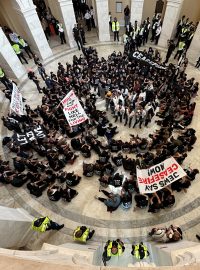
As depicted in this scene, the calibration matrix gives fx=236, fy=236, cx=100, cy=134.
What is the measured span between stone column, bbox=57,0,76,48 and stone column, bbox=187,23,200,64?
294 inches

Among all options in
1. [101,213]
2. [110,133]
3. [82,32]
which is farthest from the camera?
[82,32]

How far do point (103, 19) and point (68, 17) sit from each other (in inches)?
90.2

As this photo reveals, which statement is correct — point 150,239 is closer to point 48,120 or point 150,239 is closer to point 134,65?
point 48,120

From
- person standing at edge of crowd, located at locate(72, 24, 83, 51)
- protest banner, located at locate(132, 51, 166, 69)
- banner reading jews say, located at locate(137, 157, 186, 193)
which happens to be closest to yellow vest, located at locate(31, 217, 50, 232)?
banner reading jews say, located at locate(137, 157, 186, 193)

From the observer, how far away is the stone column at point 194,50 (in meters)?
13.3

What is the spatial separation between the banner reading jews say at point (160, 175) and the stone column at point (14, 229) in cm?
390

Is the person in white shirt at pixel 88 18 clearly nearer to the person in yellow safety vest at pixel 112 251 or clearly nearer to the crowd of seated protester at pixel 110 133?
the crowd of seated protester at pixel 110 133

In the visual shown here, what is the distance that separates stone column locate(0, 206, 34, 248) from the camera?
6.56 meters

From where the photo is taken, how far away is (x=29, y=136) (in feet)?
30.6

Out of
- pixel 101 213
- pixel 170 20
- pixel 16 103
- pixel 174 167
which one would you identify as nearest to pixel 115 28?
pixel 170 20

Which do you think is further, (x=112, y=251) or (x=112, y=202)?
(x=112, y=202)

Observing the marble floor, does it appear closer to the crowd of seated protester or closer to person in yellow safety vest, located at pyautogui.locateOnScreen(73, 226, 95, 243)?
the crowd of seated protester

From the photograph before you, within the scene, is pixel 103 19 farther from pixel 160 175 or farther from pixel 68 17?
pixel 160 175

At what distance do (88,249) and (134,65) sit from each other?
948 cm
